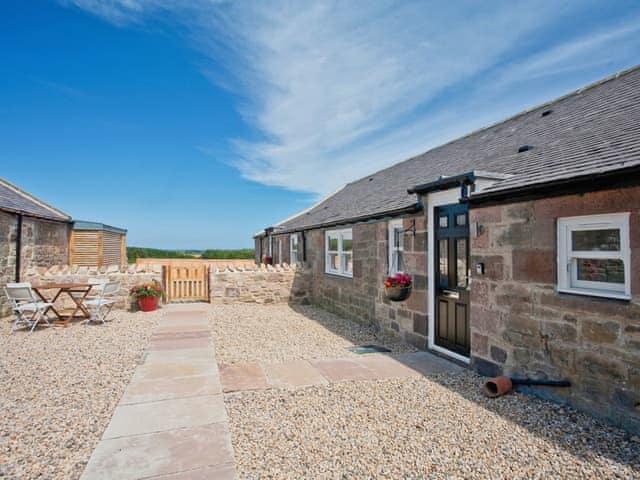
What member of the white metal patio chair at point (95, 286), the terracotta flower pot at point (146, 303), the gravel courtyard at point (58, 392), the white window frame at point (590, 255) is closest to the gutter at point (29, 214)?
the white metal patio chair at point (95, 286)

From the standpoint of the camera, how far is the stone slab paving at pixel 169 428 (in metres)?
2.79

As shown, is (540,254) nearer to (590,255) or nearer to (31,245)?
(590,255)

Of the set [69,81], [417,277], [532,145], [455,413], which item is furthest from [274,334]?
[69,81]

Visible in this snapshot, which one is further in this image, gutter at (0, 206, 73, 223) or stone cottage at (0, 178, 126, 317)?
stone cottage at (0, 178, 126, 317)

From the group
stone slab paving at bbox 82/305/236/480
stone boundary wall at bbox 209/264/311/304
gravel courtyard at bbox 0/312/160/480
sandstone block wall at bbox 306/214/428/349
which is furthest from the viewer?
stone boundary wall at bbox 209/264/311/304

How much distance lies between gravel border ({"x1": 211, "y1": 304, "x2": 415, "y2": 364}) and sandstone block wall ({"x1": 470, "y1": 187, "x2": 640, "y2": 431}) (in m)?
2.10

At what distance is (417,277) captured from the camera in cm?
659

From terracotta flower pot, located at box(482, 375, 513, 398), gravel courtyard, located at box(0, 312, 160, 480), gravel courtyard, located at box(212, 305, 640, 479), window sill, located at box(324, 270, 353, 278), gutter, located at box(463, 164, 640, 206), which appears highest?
gutter, located at box(463, 164, 640, 206)

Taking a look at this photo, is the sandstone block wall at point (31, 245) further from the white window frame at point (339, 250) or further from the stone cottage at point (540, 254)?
the stone cottage at point (540, 254)

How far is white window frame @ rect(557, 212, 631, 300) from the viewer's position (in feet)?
11.3

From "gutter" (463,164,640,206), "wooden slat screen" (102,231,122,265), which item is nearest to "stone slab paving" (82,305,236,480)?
"gutter" (463,164,640,206)

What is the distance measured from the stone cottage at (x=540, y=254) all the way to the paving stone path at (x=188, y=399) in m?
1.11

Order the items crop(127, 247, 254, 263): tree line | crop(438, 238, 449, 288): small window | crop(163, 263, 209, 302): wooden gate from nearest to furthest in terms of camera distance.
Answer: crop(438, 238, 449, 288): small window
crop(163, 263, 209, 302): wooden gate
crop(127, 247, 254, 263): tree line

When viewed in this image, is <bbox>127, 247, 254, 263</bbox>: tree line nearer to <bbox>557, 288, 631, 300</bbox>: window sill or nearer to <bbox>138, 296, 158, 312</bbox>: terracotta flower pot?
<bbox>138, 296, 158, 312</bbox>: terracotta flower pot
